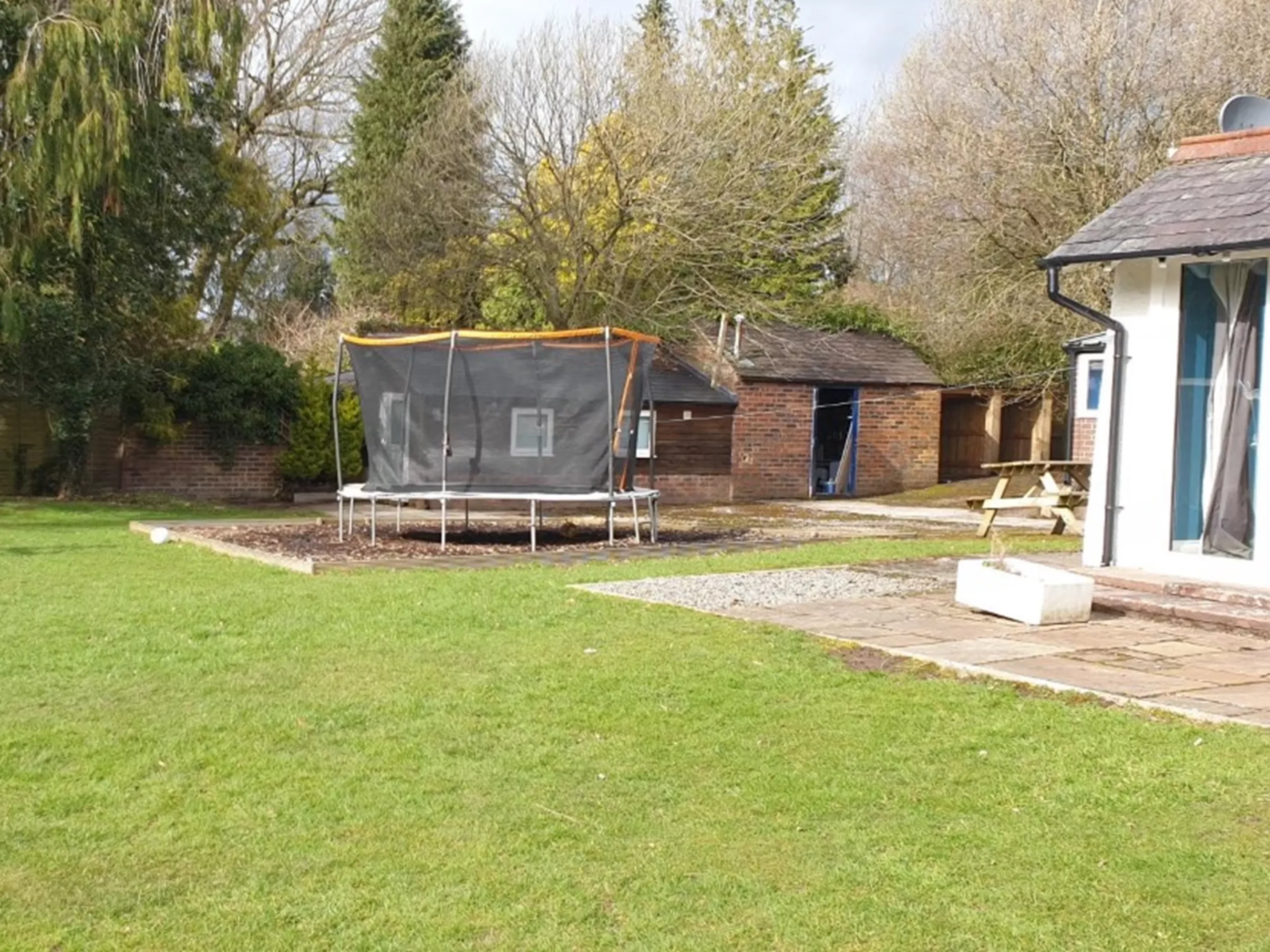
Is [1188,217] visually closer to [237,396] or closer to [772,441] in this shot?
[772,441]

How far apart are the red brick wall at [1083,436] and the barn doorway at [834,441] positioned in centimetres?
511

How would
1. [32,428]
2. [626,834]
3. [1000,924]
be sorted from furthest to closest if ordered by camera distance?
[32,428] < [626,834] < [1000,924]

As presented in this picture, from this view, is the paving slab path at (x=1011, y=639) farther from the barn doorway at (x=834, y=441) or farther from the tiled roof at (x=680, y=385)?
the barn doorway at (x=834, y=441)

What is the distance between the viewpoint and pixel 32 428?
22297 mm

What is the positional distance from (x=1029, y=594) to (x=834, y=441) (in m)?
20.6

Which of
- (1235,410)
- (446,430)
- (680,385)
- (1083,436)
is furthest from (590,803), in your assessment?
(680,385)

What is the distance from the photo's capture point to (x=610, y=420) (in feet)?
45.8

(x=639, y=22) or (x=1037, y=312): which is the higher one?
(x=639, y=22)

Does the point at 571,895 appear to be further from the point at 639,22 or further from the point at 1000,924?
the point at 639,22

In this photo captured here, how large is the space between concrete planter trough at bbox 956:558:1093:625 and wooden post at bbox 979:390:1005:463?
2203cm

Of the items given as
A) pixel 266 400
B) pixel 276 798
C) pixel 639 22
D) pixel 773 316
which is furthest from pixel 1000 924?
pixel 639 22

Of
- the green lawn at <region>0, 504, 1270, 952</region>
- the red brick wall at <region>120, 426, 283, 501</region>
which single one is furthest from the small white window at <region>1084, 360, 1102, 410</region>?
the green lawn at <region>0, 504, 1270, 952</region>

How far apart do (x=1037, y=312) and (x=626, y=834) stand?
877 inches

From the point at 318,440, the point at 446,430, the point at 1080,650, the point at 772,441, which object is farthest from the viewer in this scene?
the point at 772,441
